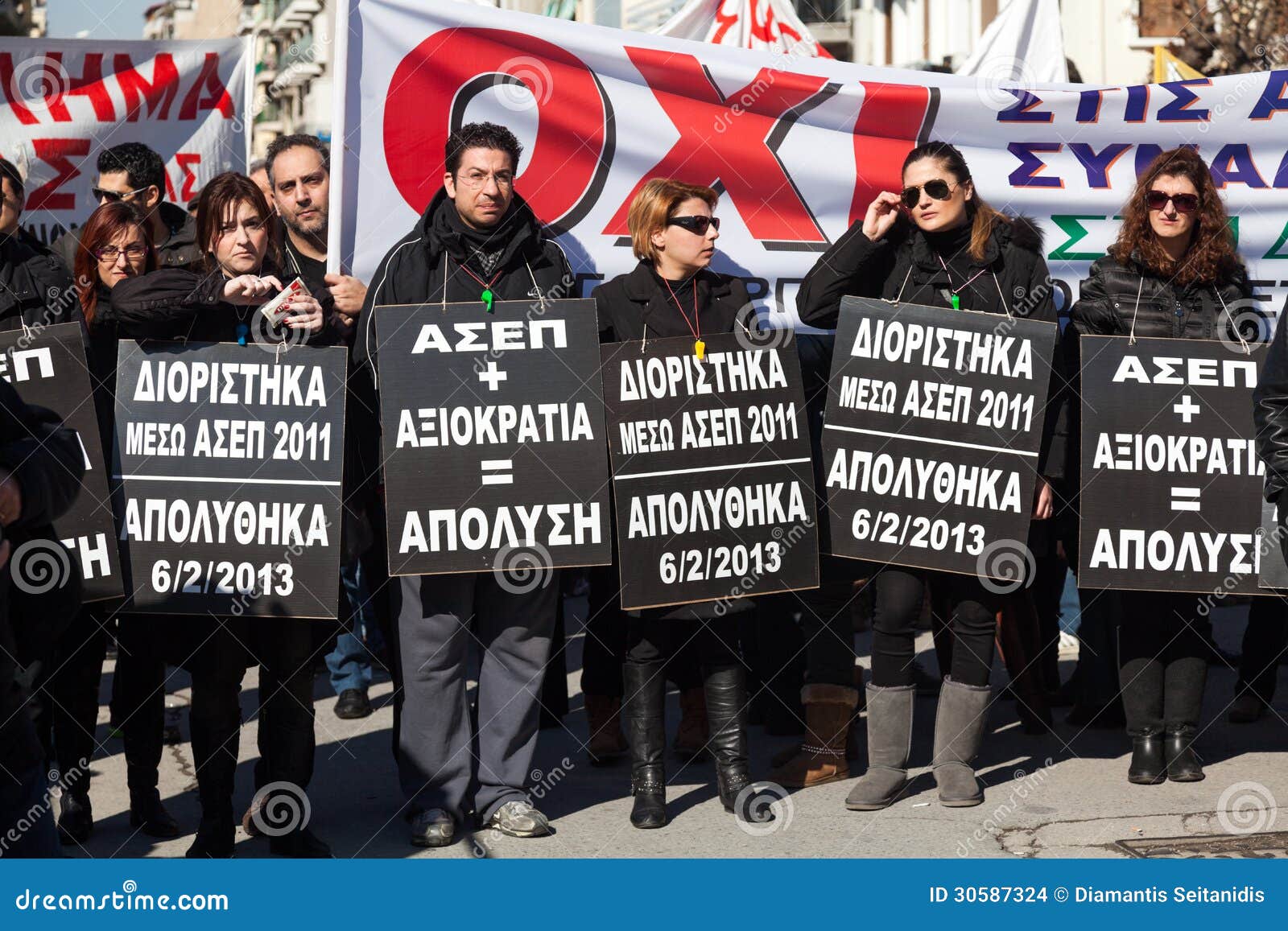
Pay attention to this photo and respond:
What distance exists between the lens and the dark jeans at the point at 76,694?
5.46m

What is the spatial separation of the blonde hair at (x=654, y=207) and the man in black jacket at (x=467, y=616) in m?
0.31

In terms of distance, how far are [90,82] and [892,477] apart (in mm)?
6128

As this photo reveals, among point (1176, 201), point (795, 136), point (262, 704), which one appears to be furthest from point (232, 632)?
point (1176, 201)

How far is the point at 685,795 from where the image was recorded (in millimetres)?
5844

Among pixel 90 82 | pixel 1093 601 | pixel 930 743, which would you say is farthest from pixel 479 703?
pixel 90 82

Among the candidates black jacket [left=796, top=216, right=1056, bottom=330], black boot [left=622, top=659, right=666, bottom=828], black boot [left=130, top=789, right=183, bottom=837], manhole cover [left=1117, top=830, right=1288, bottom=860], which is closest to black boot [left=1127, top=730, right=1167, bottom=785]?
manhole cover [left=1117, top=830, right=1288, bottom=860]

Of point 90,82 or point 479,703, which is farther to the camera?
point 90,82

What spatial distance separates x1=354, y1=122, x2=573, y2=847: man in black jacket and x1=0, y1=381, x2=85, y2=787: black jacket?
1689 millimetres

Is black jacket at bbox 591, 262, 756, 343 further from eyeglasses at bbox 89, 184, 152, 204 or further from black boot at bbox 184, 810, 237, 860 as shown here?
eyeglasses at bbox 89, 184, 152, 204

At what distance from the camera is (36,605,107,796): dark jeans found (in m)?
5.46

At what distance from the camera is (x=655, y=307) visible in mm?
→ 5594

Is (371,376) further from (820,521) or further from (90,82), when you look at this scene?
(90,82)

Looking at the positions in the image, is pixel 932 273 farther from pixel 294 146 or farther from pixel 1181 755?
pixel 294 146
